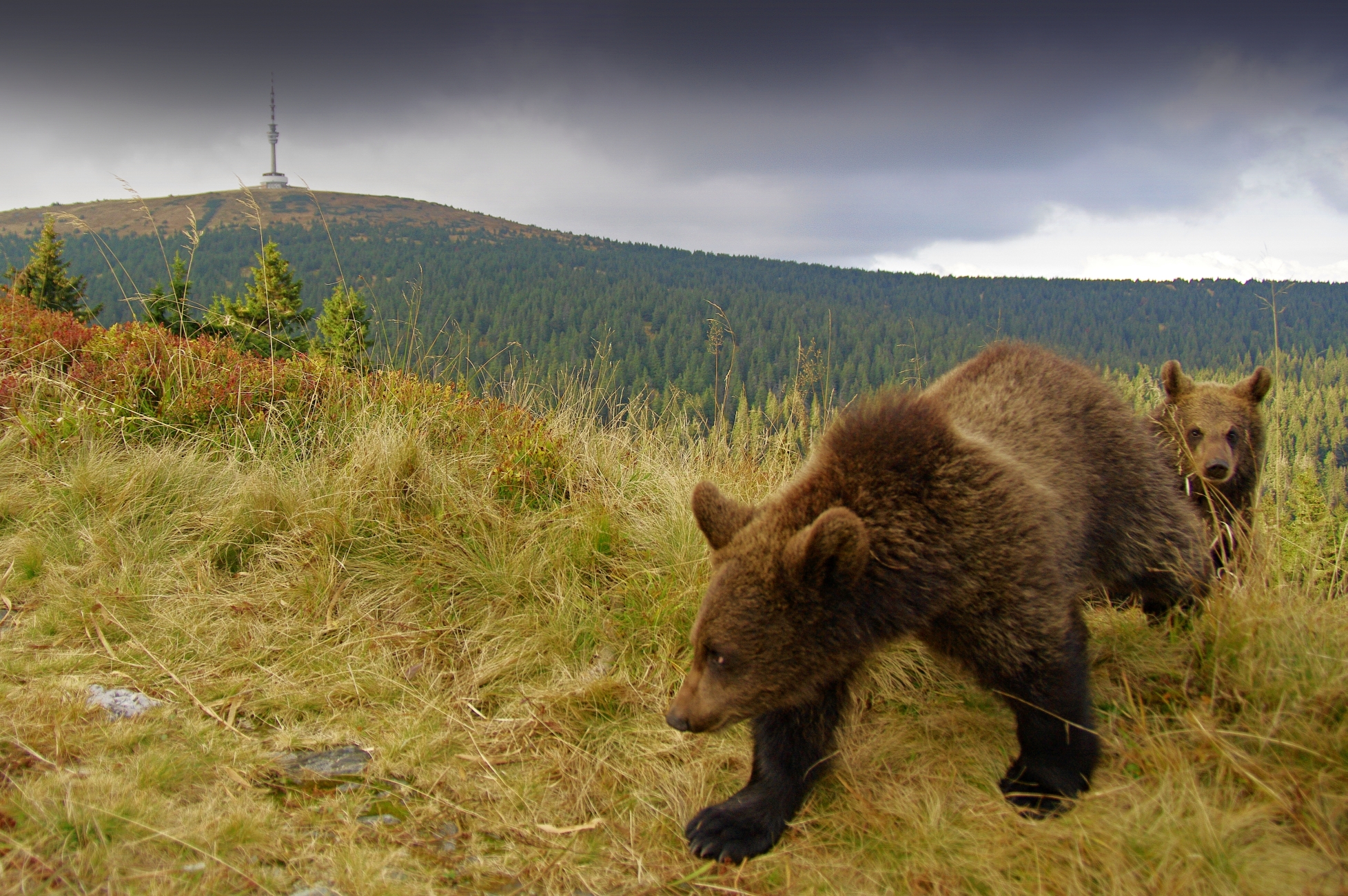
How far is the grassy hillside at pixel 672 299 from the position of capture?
4112 centimetres

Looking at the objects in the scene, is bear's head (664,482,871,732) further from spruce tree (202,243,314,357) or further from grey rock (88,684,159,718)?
spruce tree (202,243,314,357)

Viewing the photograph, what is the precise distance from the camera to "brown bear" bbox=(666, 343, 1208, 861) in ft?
8.16

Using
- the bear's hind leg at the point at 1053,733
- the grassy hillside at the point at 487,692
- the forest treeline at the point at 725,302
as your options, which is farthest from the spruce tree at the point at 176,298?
the forest treeline at the point at 725,302

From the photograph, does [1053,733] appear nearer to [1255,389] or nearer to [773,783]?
[773,783]

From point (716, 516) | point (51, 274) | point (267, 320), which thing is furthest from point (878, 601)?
point (51, 274)

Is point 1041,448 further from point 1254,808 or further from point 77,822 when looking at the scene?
point 77,822

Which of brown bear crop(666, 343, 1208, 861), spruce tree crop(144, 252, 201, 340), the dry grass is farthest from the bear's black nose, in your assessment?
spruce tree crop(144, 252, 201, 340)

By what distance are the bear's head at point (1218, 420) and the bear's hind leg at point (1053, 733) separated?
10.1 feet

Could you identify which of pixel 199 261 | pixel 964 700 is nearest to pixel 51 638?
pixel 964 700

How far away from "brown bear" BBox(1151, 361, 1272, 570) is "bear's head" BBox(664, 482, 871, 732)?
10.7 feet

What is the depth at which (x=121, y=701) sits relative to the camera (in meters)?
3.03

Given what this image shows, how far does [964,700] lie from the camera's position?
3.24 meters

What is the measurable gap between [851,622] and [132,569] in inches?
147

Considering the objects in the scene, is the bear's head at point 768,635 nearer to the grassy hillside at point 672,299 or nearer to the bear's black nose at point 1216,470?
the grassy hillside at point 672,299
